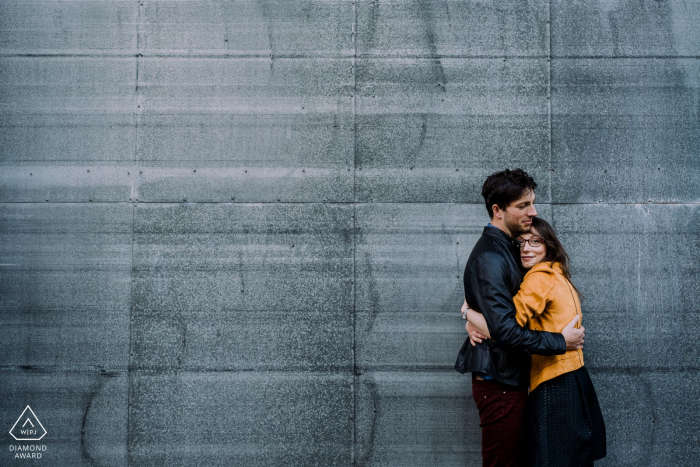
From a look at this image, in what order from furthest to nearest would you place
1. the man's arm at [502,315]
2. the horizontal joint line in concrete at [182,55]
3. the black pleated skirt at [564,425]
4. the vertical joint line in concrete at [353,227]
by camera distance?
1. the horizontal joint line in concrete at [182,55]
2. the vertical joint line in concrete at [353,227]
3. the black pleated skirt at [564,425]
4. the man's arm at [502,315]

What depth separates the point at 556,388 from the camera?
271cm

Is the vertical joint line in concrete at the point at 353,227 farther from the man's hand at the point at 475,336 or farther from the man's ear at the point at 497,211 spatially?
the man's ear at the point at 497,211

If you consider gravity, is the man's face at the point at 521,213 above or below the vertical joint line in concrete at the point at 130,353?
above

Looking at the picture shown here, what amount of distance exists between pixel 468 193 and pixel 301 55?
62.6 inches

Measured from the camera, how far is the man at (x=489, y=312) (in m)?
2.69

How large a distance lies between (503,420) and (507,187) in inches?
50.1

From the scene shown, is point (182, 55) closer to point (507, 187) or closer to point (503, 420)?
point (507, 187)

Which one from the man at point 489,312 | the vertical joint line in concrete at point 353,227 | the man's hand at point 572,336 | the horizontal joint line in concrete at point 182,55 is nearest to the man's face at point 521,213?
the man at point 489,312

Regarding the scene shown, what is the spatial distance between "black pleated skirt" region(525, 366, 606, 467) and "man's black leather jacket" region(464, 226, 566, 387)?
0.51 feet

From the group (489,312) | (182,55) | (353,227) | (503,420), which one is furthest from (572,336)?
(182,55)

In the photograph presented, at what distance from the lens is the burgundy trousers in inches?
109

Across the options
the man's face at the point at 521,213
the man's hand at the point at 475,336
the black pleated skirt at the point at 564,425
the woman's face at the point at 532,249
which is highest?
the man's face at the point at 521,213

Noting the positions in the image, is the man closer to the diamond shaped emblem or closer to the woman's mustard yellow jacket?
the woman's mustard yellow jacket

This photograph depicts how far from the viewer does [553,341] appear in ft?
8.45
